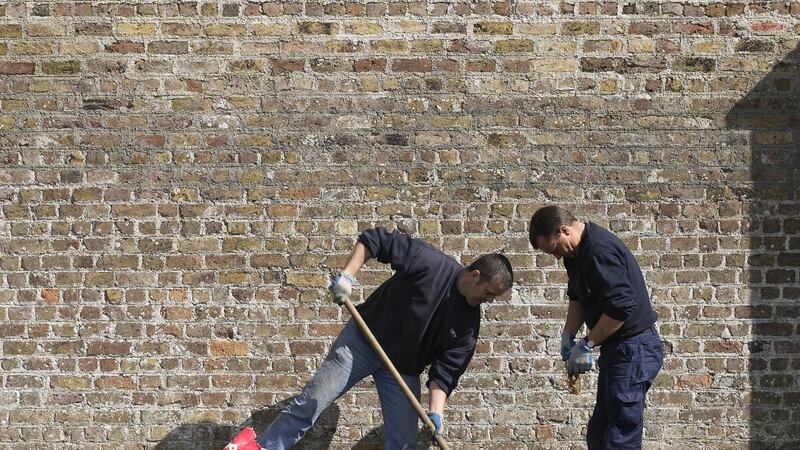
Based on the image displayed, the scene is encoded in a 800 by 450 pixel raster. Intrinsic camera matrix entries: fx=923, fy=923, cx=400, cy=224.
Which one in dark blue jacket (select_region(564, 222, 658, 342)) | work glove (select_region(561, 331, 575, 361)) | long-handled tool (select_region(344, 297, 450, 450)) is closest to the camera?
dark blue jacket (select_region(564, 222, 658, 342))

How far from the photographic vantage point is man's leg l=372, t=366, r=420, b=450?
5.05m

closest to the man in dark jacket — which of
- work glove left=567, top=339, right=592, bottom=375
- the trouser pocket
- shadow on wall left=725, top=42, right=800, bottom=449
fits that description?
work glove left=567, top=339, right=592, bottom=375

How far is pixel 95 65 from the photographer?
5711 mm

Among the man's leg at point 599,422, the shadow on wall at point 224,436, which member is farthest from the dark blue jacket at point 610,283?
the shadow on wall at point 224,436

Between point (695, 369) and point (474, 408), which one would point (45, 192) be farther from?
point (695, 369)

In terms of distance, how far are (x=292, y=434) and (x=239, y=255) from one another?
1.24 metres

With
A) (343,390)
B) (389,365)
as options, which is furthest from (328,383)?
(389,365)

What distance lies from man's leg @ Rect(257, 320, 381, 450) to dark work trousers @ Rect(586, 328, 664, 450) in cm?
124

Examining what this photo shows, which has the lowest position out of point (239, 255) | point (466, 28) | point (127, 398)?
point (127, 398)

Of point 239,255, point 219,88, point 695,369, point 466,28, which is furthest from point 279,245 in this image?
point 695,369

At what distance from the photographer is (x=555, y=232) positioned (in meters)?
4.68

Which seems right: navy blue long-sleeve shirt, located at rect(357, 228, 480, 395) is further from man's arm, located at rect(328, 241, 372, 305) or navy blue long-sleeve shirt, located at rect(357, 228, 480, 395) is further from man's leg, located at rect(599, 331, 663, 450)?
man's leg, located at rect(599, 331, 663, 450)

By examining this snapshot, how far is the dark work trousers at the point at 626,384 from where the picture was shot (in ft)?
15.8

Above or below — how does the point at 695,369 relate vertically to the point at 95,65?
below
